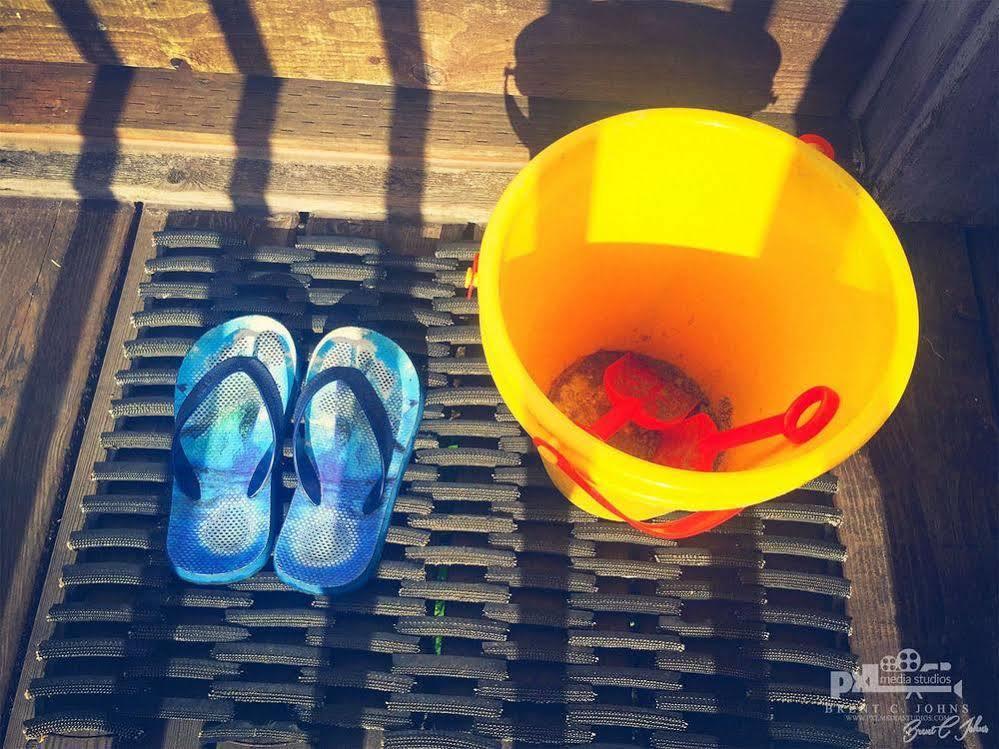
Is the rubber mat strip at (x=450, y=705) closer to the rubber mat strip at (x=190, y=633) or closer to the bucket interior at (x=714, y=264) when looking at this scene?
the rubber mat strip at (x=190, y=633)

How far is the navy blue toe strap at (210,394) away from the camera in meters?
1.32

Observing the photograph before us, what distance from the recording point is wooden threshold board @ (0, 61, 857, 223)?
1507 millimetres

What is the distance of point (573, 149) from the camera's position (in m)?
0.96

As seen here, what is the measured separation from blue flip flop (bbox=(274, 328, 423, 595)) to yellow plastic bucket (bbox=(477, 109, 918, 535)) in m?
0.33

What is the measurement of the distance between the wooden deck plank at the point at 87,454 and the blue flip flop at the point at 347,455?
0.43m

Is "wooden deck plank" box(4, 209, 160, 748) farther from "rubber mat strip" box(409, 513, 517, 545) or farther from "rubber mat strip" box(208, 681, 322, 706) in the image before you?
"rubber mat strip" box(409, 513, 517, 545)

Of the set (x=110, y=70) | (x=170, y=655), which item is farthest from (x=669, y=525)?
(x=110, y=70)

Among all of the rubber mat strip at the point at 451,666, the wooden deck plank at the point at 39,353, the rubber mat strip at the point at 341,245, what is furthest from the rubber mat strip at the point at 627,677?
the wooden deck plank at the point at 39,353

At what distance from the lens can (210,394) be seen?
140cm

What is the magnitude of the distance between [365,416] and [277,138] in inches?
27.0

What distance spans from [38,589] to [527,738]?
3.27 ft

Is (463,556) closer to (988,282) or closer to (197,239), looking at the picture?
(197,239)

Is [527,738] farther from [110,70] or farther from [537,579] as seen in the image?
[110,70]

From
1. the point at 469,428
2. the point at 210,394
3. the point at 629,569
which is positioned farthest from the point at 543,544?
the point at 210,394
